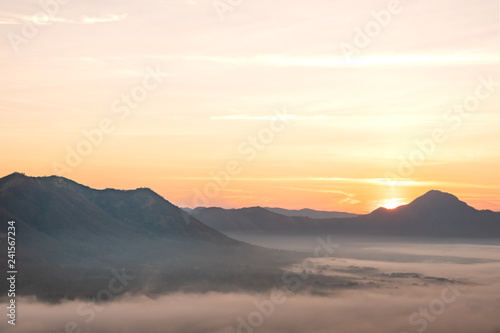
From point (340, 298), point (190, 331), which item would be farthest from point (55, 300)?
point (340, 298)

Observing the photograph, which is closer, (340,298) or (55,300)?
(55,300)

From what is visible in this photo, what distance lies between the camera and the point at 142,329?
137000 millimetres

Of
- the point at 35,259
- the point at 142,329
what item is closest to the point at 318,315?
the point at 142,329

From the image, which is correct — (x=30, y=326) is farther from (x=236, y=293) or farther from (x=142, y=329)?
(x=236, y=293)

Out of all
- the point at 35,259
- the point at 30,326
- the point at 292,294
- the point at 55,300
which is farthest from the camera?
the point at 292,294

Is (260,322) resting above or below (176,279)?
below

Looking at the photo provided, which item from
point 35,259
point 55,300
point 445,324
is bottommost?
point 445,324

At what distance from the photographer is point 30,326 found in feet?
425

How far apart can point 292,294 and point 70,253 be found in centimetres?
7207

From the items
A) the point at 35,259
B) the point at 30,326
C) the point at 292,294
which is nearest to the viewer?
the point at 30,326

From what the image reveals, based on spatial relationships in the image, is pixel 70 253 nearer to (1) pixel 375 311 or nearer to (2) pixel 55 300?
(2) pixel 55 300

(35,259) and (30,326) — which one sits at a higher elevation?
(35,259)

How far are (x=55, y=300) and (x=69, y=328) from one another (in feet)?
80.7

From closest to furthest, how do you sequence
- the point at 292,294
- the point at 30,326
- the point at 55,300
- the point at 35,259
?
the point at 30,326, the point at 55,300, the point at 35,259, the point at 292,294
